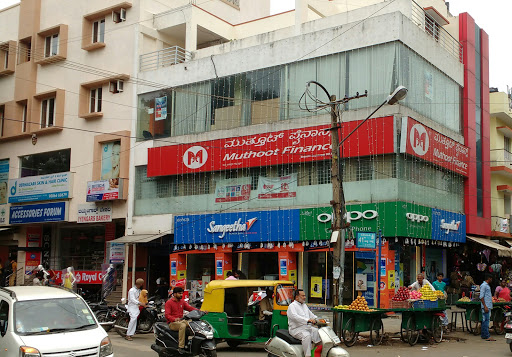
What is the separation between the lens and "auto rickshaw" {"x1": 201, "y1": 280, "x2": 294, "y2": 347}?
13.8 meters

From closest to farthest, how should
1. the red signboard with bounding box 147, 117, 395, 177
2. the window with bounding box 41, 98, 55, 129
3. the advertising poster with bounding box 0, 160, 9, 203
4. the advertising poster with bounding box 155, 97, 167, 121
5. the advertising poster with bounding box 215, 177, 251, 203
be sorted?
1. the red signboard with bounding box 147, 117, 395, 177
2. the advertising poster with bounding box 215, 177, 251, 203
3. the advertising poster with bounding box 155, 97, 167, 121
4. the window with bounding box 41, 98, 55, 129
5. the advertising poster with bounding box 0, 160, 9, 203

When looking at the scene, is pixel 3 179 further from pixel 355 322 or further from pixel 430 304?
pixel 430 304

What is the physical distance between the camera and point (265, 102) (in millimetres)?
25688

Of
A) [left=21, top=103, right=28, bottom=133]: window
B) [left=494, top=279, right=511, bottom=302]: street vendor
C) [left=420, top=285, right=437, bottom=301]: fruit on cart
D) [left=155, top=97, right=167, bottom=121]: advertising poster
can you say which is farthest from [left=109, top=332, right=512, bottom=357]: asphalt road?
[left=21, top=103, right=28, bottom=133]: window

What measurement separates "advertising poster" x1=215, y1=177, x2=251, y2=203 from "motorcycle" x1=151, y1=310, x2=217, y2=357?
535 inches

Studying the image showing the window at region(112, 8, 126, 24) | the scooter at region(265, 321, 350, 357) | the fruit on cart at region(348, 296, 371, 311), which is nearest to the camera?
the scooter at region(265, 321, 350, 357)

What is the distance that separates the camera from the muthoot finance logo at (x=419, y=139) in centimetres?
2267

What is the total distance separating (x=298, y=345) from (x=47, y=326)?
4.36 m

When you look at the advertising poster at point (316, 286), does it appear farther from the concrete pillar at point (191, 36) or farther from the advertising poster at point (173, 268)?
the concrete pillar at point (191, 36)

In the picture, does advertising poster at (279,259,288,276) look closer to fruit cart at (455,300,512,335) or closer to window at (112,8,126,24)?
fruit cart at (455,300,512,335)

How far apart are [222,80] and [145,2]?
21.4 ft

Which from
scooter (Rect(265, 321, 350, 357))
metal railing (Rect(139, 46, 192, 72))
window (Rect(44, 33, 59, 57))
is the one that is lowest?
scooter (Rect(265, 321, 350, 357))

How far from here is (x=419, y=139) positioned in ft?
75.9

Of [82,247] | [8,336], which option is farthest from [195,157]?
[8,336]
